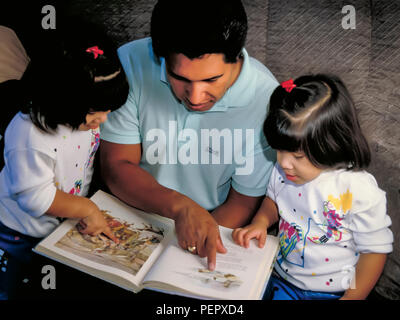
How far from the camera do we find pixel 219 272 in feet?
3.21

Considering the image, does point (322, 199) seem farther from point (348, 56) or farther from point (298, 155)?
point (348, 56)

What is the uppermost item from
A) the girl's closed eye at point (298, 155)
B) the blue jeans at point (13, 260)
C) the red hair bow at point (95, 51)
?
the red hair bow at point (95, 51)

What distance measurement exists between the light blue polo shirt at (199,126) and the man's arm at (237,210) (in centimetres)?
3

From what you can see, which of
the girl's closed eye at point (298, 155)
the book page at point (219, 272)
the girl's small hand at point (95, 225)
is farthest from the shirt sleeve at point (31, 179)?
the girl's closed eye at point (298, 155)

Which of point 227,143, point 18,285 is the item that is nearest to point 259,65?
point 227,143

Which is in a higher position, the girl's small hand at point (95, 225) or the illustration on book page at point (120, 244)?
the girl's small hand at point (95, 225)

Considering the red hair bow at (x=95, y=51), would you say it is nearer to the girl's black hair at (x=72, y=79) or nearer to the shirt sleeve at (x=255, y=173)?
the girl's black hair at (x=72, y=79)

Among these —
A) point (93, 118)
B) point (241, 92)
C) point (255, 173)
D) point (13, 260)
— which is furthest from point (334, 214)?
point (13, 260)

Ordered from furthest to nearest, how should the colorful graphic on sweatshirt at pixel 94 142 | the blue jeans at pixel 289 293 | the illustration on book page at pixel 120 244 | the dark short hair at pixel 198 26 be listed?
the colorful graphic on sweatshirt at pixel 94 142
the blue jeans at pixel 289 293
the illustration on book page at pixel 120 244
the dark short hair at pixel 198 26

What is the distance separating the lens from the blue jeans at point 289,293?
3.65 feet

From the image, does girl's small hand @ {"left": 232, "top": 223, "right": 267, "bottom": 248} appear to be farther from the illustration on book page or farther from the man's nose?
the man's nose

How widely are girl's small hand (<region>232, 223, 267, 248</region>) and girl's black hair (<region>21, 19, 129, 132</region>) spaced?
459mm

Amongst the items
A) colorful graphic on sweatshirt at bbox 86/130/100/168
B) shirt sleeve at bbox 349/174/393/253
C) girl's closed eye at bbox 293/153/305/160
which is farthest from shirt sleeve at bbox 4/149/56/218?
shirt sleeve at bbox 349/174/393/253

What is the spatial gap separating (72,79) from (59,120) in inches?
4.4
